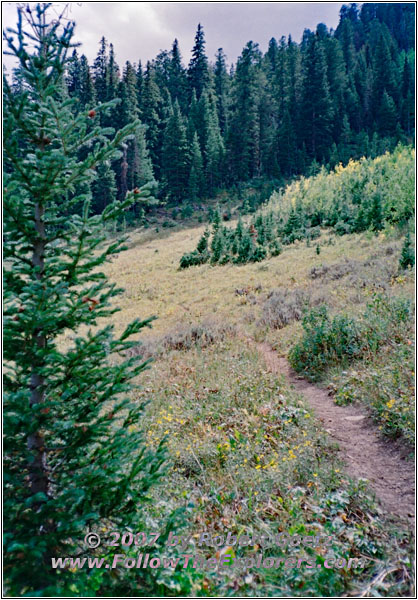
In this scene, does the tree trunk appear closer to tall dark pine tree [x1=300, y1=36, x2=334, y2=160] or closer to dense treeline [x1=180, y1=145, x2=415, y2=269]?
dense treeline [x1=180, y1=145, x2=415, y2=269]

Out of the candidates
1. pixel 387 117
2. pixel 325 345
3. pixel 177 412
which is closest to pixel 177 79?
pixel 387 117

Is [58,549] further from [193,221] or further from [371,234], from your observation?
[193,221]

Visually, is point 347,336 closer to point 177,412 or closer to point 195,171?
point 177,412

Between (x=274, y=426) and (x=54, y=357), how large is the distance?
3422mm

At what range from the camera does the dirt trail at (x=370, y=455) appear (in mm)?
3725

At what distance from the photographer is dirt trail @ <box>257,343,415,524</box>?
3.72 metres

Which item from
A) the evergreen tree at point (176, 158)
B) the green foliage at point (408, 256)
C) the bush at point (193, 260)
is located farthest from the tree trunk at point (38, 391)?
the evergreen tree at point (176, 158)

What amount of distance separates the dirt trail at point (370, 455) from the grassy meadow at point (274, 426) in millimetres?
154

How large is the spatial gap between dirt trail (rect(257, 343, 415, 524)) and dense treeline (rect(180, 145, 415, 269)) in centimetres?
1093

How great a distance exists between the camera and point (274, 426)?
5.15 meters

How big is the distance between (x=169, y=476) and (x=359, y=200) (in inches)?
754

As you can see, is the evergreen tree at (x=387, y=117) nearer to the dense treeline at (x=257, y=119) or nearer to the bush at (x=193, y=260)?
the dense treeline at (x=257, y=119)

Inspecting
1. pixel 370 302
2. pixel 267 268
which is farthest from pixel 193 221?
pixel 370 302

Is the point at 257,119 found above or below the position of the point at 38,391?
above
